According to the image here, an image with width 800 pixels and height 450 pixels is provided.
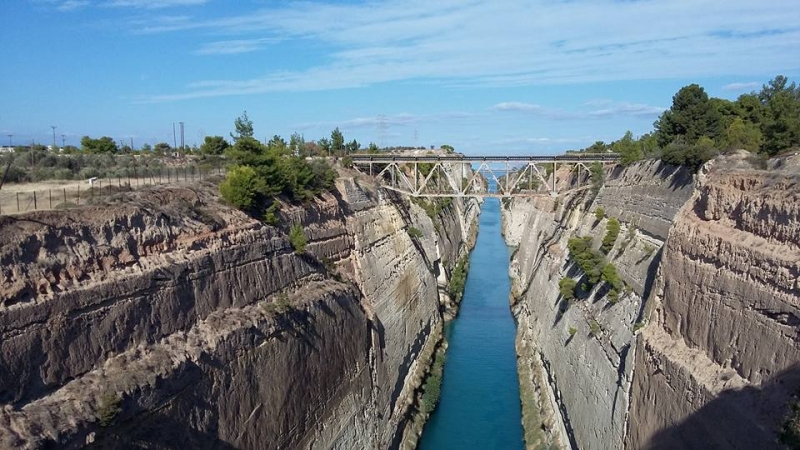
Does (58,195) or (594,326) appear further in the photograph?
(594,326)

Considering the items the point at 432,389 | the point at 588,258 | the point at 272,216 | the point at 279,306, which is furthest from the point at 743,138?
the point at 279,306

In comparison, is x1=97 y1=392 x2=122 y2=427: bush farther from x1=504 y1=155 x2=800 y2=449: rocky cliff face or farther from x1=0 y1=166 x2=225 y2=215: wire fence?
x1=504 y1=155 x2=800 y2=449: rocky cliff face

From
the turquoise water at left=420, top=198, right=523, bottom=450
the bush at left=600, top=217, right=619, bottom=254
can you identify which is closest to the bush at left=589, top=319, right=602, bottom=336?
the bush at left=600, top=217, right=619, bottom=254

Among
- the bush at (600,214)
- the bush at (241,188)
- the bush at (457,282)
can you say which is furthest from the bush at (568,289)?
the bush at (457,282)

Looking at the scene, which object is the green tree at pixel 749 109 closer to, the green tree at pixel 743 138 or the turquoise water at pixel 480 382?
the green tree at pixel 743 138

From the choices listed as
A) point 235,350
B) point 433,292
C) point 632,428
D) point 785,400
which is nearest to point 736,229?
point 785,400

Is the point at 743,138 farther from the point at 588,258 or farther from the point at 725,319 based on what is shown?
the point at 725,319

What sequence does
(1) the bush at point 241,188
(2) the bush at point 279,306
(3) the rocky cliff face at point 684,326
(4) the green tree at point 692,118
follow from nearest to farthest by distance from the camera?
(3) the rocky cliff face at point 684,326
(2) the bush at point 279,306
(1) the bush at point 241,188
(4) the green tree at point 692,118

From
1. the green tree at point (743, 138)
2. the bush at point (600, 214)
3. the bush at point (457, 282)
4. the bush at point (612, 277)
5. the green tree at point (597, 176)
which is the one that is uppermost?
the green tree at point (743, 138)
